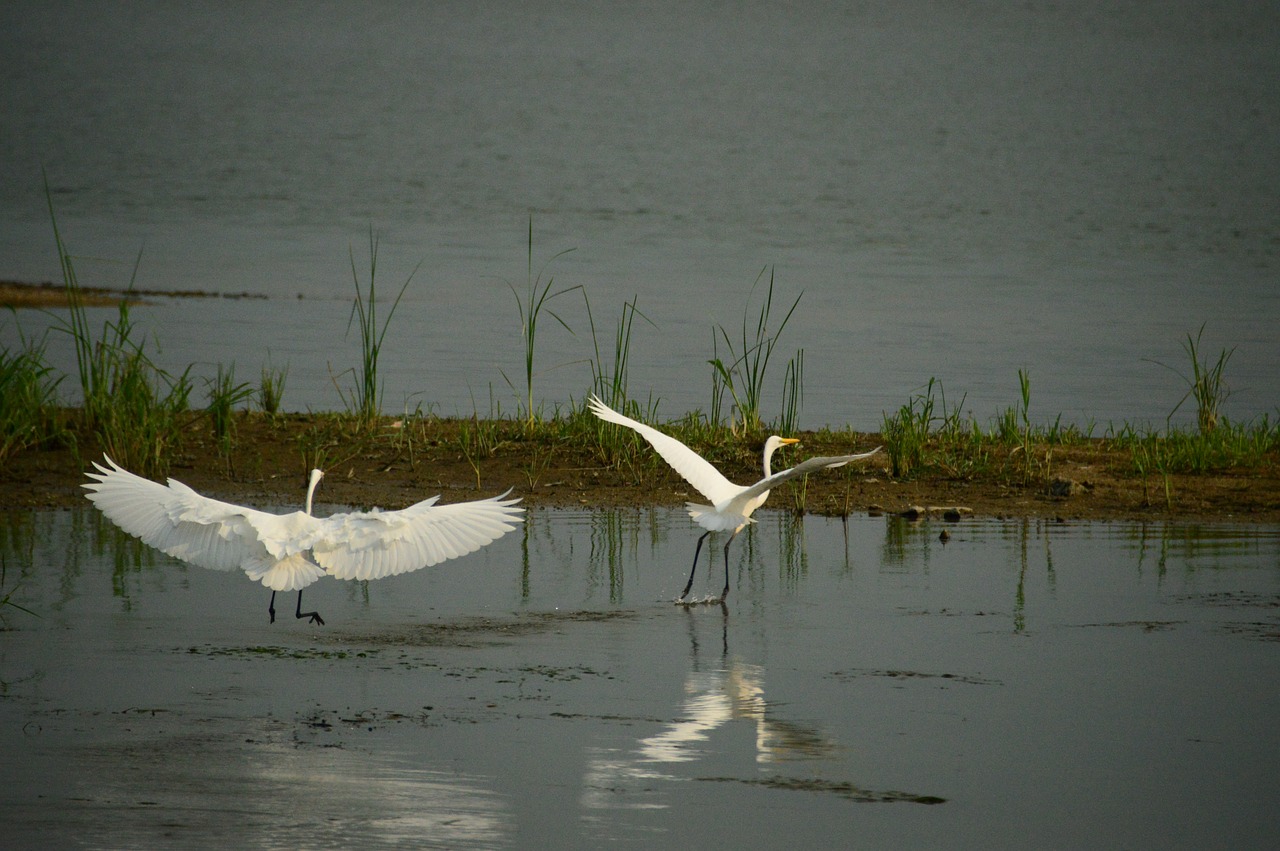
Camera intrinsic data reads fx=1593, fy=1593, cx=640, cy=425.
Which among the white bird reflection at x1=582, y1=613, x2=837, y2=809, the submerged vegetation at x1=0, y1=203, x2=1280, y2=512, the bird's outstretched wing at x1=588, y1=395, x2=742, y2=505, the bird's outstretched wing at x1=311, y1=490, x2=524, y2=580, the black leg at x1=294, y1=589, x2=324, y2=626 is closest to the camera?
the white bird reflection at x1=582, y1=613, x2=837, y2=809

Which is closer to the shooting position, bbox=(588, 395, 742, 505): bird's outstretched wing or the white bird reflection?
the white bird reflection

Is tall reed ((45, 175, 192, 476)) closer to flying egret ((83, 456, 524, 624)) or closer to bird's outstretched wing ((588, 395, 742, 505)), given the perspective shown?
flying egret ((83, 456, 524, 624))

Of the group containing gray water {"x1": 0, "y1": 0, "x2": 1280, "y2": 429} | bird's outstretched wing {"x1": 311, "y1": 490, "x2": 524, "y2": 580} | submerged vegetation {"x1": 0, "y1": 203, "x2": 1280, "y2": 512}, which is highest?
gray water {"x1": 0, "y1": 0, "x2": 1280, "y2": 429}

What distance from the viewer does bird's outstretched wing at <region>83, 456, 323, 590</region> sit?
23.4 ft

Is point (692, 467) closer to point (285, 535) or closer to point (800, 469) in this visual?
point (800, 469)

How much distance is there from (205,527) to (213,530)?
0.05m

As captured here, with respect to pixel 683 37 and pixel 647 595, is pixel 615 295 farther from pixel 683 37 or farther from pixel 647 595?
pixel 683 37

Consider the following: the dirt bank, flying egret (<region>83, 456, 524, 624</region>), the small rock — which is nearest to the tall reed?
the dirt bank

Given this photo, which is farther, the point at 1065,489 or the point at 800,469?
the point at 1065,489

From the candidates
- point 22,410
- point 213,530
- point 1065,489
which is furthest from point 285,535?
point 1065,489

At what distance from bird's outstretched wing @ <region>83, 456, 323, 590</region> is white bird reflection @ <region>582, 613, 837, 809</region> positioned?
6.19ft

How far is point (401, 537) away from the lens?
24.4ft

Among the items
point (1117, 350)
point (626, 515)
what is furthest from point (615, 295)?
point (626, 515)

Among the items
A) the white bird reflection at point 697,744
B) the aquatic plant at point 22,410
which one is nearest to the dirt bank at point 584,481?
the aquatic plant at point 22,410
